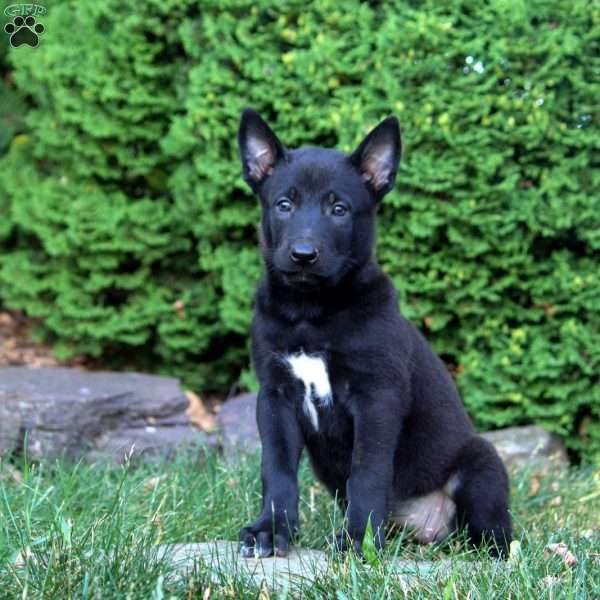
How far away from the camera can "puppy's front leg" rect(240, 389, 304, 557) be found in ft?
10.8

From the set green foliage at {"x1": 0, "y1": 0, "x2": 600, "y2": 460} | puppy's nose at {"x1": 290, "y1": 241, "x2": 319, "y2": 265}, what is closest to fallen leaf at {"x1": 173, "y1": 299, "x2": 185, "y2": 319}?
green foliage at {"x1": 0, "y1": 0, "x2": 600, "y2": 460}

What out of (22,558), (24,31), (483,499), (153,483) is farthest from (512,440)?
(24,31)

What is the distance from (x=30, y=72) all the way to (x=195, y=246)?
5.53 feet

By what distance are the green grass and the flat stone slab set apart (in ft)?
0.12

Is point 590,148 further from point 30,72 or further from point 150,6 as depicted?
point 30,72

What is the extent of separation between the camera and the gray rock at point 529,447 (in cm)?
546

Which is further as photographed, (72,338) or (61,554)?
(72,338)

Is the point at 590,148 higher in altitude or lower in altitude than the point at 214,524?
higher

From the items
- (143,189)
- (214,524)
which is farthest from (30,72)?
(214,524)

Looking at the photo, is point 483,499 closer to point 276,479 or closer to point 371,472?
point 371,472

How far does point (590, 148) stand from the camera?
5.55m

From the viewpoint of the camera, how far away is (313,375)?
3568 mm

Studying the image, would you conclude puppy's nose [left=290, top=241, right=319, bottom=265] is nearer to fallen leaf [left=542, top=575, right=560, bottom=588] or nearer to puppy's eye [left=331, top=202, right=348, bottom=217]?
puppy's eye [left=331, top=202, right=348, bottom=217]

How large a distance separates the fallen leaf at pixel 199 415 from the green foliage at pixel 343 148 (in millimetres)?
352
